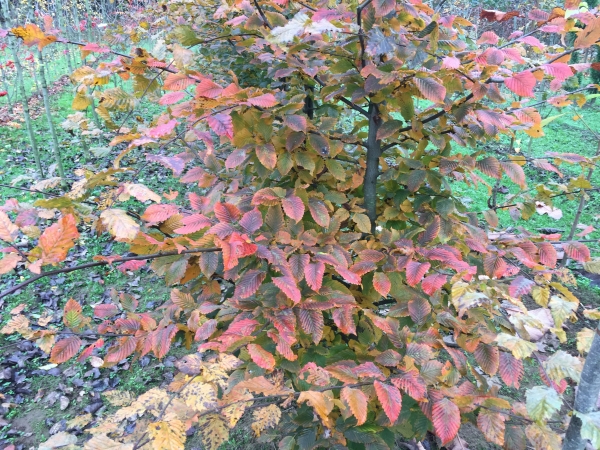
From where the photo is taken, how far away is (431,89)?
45.8 inches

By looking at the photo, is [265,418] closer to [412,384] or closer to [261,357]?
[261,357]

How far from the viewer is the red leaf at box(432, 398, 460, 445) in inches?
37.8

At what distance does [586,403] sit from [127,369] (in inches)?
125

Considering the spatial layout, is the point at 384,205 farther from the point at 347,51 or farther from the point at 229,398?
the point at 229,398

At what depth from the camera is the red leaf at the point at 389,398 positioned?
0.93 m

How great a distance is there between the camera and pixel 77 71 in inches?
52.0

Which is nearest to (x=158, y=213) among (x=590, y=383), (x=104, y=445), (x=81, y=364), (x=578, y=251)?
(x=104, y=445)

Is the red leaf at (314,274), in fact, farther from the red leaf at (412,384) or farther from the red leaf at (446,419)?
the red leaf at (446,419)

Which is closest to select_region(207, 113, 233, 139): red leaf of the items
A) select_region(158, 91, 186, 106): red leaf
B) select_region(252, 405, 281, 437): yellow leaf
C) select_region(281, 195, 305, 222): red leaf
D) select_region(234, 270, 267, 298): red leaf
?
select_region(158, 91, 186, 106): red leaf

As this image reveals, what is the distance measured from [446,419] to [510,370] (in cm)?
29

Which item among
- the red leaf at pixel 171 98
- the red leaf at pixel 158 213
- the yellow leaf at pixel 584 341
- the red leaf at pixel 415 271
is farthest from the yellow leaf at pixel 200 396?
the yellow leaf at pixel 584 341

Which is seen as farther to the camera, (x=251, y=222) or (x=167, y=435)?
(x=251, y=222)

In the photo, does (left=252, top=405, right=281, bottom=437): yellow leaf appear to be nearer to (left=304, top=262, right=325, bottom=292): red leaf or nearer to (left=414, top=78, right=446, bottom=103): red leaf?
(left=304, top=262, right=325, bottom=292): red leaf

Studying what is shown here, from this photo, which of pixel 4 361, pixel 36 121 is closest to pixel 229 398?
pixel 4 361
